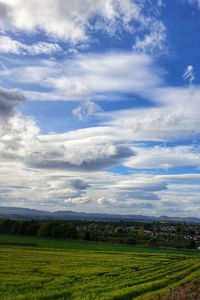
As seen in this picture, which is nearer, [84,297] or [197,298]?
[197,298]

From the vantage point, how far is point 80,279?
132ft

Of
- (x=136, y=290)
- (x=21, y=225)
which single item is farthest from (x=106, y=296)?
(x=21, y=225)

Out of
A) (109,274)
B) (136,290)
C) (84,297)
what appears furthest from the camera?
(109,274)

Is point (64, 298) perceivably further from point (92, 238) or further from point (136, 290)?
point (92, 238)

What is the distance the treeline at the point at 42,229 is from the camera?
152m

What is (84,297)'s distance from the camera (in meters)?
28.9

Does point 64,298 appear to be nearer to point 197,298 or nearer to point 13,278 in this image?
point 197,298

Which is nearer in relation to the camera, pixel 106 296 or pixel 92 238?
pixel 106 296

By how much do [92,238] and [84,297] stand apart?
12109 cm

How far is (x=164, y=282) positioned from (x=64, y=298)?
14.1 m

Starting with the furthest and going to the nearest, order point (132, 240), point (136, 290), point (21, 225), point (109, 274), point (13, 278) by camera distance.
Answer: point (21, 225), point (132, 240), point (109, 274), point (13, 278), point (136, 290)

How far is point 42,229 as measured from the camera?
509 feet

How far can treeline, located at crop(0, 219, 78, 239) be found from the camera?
152 meters

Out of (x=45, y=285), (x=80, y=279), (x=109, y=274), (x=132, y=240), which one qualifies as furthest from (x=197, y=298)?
(x=132, y=240)
